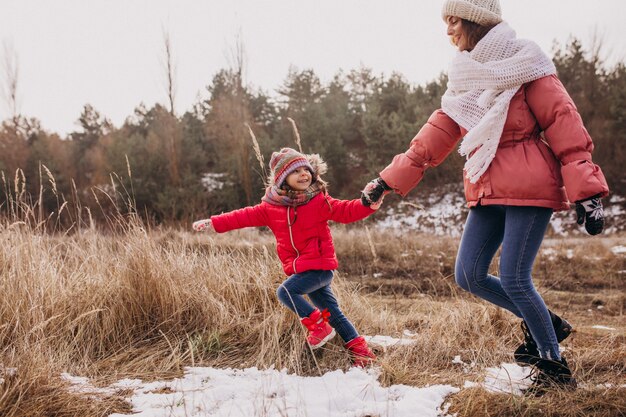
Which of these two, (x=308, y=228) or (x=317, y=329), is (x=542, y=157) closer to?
(x=308, y=228)

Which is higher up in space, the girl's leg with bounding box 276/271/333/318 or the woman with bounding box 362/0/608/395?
the woman with bounding box 362/0/608/395

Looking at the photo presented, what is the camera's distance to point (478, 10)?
2197 mm

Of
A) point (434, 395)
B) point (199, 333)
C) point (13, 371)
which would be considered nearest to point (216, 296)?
point (199, 333)

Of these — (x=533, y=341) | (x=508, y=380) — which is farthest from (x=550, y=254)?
(x=508, y=380)

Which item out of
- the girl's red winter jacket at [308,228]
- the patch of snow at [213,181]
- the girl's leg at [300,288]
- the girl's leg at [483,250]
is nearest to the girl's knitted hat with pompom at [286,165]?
the girl's red winter jacket at [308,228]

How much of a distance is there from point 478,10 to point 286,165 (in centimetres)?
129

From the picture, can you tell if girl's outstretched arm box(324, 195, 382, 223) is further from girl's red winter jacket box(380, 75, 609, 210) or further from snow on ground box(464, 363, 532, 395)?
snow on ground box(464, 363, 532, 395)

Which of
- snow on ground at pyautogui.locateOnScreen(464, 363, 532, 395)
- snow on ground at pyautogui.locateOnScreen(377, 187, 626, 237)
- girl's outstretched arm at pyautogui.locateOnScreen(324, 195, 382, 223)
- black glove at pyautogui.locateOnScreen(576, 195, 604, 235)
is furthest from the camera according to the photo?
snow on ground at pyautogui.locateOnScreen(377, 187, 626, 237)

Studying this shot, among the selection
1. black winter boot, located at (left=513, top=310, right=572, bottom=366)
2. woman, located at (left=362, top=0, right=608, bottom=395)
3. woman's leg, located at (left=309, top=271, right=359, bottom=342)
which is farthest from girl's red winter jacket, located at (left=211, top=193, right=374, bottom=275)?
black winter boot, located at (left=513, top=310, right=572, bottom=366)

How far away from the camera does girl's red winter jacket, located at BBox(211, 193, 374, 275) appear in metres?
2.70

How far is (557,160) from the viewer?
6.92ft

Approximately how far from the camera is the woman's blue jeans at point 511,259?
2.09m

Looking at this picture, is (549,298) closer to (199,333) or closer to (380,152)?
(199,333)

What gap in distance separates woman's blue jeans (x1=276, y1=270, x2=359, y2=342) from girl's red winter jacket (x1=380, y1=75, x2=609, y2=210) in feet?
3.30
